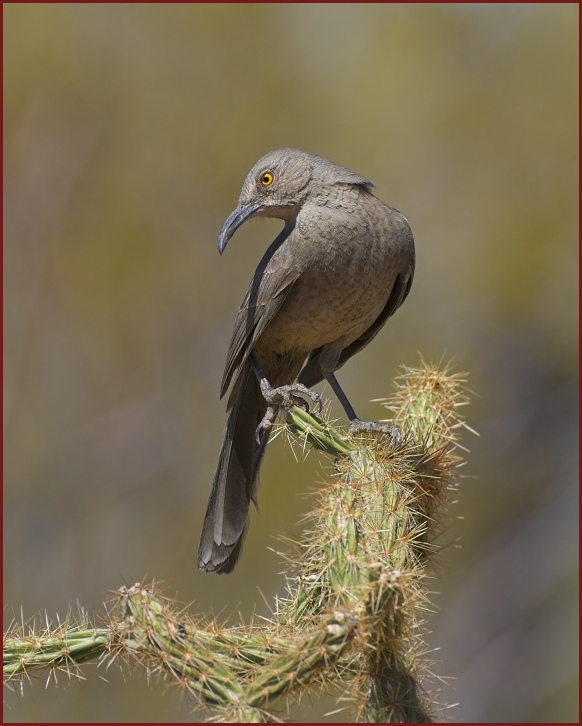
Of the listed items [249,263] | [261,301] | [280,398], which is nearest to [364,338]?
[261,301]

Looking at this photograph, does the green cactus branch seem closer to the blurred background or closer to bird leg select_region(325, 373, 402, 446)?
bird leg select_region(325, 373, 402, 446)

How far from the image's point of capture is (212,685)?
2.90 m

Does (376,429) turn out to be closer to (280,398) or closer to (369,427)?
(369,427)

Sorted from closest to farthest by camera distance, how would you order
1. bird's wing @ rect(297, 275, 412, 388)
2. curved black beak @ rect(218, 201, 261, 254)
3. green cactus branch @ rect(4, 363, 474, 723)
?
green cactus branch @ rect(4, 363, 474, 723), curved black beak @ rect(218, 201, 261, 254), bird's wing @ rect(297, 275, 412, 388)

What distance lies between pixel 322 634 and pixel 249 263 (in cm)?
825

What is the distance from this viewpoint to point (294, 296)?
4.82 m

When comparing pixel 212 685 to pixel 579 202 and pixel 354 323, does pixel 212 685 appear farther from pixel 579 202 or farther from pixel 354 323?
pixel 579 202

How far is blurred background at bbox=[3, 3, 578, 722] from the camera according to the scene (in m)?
10.6

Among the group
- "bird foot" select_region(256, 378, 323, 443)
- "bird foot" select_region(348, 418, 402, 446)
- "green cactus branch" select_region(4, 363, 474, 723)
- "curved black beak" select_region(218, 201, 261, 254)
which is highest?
"curved black beak" select_region(218, 201, 261, 254)

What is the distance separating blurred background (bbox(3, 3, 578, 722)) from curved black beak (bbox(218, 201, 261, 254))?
213 inches

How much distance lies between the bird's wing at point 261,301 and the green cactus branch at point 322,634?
137cm

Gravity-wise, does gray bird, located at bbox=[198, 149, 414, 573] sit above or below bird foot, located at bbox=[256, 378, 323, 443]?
above

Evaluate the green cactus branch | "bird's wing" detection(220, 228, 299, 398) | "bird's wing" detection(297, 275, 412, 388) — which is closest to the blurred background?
"bird's wing" detection(297, 275, 412, 388)

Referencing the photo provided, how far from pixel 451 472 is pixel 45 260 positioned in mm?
8175
